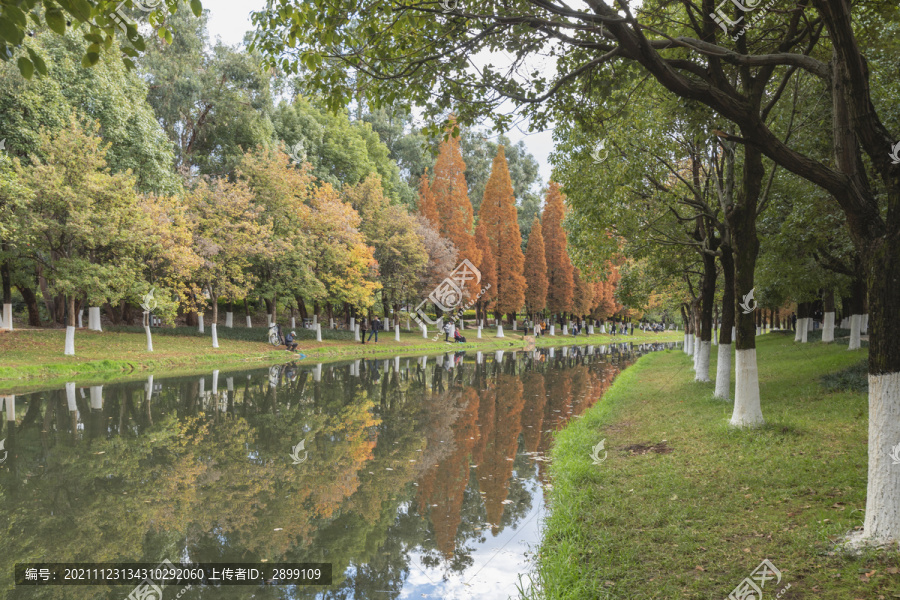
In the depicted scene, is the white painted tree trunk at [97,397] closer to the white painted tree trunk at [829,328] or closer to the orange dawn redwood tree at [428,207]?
the white painted tree trunk at [829,328]

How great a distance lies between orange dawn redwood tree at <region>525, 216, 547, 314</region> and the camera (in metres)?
48.8

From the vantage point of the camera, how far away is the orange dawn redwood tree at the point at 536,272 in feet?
160

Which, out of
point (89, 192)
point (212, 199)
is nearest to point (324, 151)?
point (212, 199)

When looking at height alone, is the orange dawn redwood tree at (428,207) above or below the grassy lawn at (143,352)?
above

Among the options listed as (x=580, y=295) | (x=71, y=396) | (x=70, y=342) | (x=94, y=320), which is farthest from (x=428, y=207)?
(x=71, y=396)

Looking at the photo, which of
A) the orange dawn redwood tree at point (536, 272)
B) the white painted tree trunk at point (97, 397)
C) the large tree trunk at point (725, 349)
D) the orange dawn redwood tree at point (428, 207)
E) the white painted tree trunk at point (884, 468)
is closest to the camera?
the white painted tree trunk at point (884, 468)

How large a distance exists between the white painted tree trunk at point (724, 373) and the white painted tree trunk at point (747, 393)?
9.77 feet

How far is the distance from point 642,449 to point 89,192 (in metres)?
20.7

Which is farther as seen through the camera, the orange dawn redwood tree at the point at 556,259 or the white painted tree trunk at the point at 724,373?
the orange dawn redwood tree at the point at 556,259

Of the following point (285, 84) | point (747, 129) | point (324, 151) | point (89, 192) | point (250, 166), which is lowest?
point (747, 129)

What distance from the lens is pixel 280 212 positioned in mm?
30453

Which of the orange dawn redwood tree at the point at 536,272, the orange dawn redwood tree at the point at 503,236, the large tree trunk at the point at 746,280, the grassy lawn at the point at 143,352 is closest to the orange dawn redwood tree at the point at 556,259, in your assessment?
the orange dawn redwood tree at the point at 536,272

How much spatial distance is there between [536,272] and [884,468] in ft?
146

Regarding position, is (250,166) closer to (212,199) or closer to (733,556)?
(212,199)
